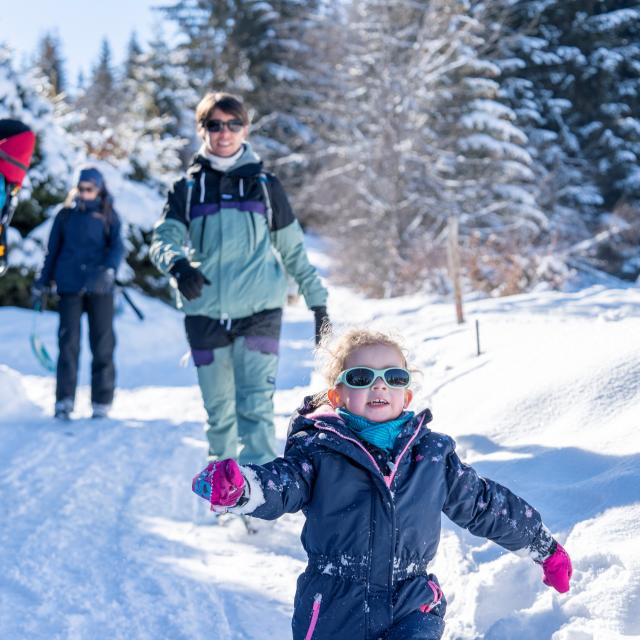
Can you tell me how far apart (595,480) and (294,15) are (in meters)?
24.9

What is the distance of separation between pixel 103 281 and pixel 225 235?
2.44 meters

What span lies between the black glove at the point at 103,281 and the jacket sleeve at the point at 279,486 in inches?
156

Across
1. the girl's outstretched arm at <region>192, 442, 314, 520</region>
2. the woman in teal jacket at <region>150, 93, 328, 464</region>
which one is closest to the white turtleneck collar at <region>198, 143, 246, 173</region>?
the woman in teal jacket at <region>150, 93, 328, 464</region>

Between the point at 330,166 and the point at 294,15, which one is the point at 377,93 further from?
the point at 294,15

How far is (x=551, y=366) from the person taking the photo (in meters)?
3.82

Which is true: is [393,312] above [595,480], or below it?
below

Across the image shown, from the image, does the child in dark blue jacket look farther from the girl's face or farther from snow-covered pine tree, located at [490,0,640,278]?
snow-covered pine tree, located at [490,0,640,278]

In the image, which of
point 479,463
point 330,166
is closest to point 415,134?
point 330,166

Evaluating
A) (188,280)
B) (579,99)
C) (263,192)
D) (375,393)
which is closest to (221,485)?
(375,393)

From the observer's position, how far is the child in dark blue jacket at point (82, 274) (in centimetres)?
566

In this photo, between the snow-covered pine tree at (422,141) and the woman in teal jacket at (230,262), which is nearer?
the woman in teal jacket at (230,262)

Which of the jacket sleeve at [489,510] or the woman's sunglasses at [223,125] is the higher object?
the woman's sunglasses at [223,125]

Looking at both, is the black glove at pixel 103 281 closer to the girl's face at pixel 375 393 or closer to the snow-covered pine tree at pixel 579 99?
the girl's face at pixel 375 393

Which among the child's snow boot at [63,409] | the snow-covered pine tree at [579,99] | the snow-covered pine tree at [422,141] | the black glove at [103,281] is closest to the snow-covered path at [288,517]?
the child's snow boot at [63,409]
